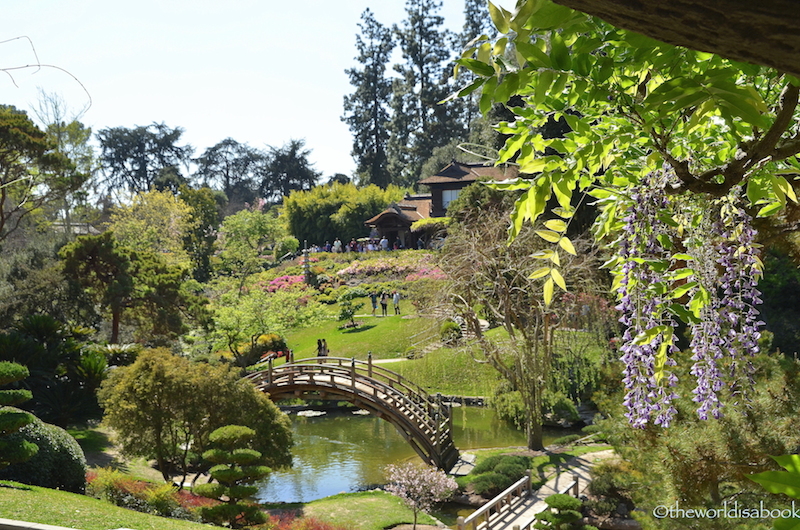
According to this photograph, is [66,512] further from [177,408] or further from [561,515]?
[561,515]

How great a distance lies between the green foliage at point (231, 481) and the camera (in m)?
10.8

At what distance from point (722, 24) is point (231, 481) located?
38.5ft

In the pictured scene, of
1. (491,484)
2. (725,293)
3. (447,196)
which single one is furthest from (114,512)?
(447,196)

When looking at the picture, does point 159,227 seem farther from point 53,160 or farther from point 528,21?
point 528,21

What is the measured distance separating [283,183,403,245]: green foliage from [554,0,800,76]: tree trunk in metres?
48.4

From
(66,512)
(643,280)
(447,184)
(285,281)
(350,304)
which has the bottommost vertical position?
(66,512)

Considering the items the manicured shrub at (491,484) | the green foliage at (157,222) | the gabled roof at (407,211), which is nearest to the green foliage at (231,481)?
the manicured shrub at (491,484)

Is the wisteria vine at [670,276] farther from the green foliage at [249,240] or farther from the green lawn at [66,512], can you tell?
the green foliage at [249,240]

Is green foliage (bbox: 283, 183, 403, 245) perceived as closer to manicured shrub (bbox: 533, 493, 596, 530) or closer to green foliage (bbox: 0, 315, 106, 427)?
green foliage (bbox: 0, 315, 106, 427)

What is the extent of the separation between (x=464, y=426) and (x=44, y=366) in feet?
41.1

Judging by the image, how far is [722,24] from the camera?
906 mm

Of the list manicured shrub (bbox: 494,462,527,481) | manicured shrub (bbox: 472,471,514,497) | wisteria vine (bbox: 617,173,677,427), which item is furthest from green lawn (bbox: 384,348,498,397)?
wisteria vine (bbox: 617,173,677,427)

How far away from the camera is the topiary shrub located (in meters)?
10.8

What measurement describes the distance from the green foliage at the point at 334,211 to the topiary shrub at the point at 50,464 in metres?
38.4
